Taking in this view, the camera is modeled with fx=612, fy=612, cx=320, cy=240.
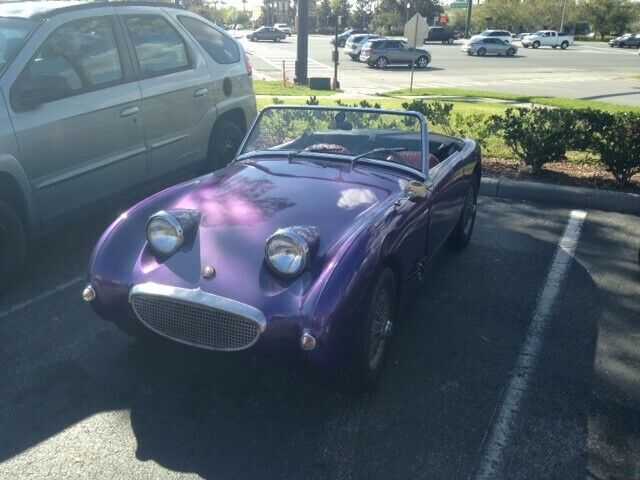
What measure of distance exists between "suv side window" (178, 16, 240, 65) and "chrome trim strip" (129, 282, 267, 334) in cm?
399

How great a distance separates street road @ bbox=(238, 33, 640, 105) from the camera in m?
20.8

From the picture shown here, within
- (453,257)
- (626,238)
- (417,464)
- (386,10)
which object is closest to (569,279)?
(453,257)

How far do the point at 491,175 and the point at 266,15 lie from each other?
106 m

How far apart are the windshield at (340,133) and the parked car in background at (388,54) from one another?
97.5ft

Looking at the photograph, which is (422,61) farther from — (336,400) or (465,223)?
(336,400)

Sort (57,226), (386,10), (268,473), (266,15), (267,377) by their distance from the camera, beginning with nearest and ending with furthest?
(268,473)
(267,377)
(57,226)
(386,10)
(266,15)

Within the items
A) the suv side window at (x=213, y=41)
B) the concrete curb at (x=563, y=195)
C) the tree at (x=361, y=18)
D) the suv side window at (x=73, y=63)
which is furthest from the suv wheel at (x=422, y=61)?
the tree at (x=361, y=18)

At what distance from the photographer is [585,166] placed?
26.8ft

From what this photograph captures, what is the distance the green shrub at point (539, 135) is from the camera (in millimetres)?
7598

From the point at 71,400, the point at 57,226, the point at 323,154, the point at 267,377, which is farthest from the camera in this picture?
the point at 57,226

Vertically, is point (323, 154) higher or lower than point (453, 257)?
higher

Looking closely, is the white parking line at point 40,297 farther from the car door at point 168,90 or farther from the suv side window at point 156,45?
the suv side window at point 156,45

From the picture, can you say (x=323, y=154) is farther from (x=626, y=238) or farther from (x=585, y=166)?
(x=585, y=166)

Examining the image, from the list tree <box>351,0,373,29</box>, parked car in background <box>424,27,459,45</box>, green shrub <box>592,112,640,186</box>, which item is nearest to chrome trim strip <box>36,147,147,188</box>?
green shrub <box>592,112,640,186</box>
